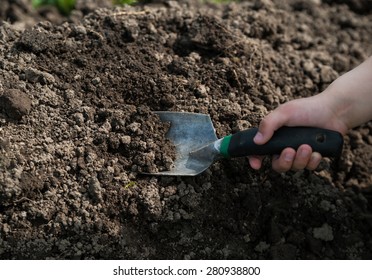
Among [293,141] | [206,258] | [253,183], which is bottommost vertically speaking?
[206,258]

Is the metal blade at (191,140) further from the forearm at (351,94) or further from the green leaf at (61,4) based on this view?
the green leaf at (61,4)

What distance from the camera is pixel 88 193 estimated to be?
234cm

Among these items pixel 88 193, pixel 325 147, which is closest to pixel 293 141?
pixel 325 147

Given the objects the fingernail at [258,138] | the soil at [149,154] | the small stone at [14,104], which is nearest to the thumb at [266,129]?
the fingernail at [258,138]

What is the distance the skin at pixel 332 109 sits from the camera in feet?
7.63

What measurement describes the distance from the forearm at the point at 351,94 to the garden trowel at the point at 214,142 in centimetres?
23

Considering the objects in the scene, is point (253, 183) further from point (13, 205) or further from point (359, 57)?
point (359, 57)

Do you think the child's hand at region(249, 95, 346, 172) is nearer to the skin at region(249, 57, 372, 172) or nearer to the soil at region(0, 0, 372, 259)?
the skin at region(249, 57, 372, 172)

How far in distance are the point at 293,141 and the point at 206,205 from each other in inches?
17.2

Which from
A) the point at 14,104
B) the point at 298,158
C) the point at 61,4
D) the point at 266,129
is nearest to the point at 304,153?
the point at 298,158

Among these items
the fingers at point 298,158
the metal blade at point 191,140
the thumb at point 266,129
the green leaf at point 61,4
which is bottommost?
the green leaf at point 61,4

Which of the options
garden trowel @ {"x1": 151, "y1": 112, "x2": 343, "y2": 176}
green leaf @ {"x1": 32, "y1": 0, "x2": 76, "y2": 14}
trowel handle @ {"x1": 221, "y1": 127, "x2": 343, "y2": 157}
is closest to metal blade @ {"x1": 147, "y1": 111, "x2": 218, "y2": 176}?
garden trowel @ {"x1": 151, "y1": 112, "x2": 343, "y2": 176}

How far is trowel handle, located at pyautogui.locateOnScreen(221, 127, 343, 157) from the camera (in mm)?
2248

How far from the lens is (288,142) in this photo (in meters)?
2.27
